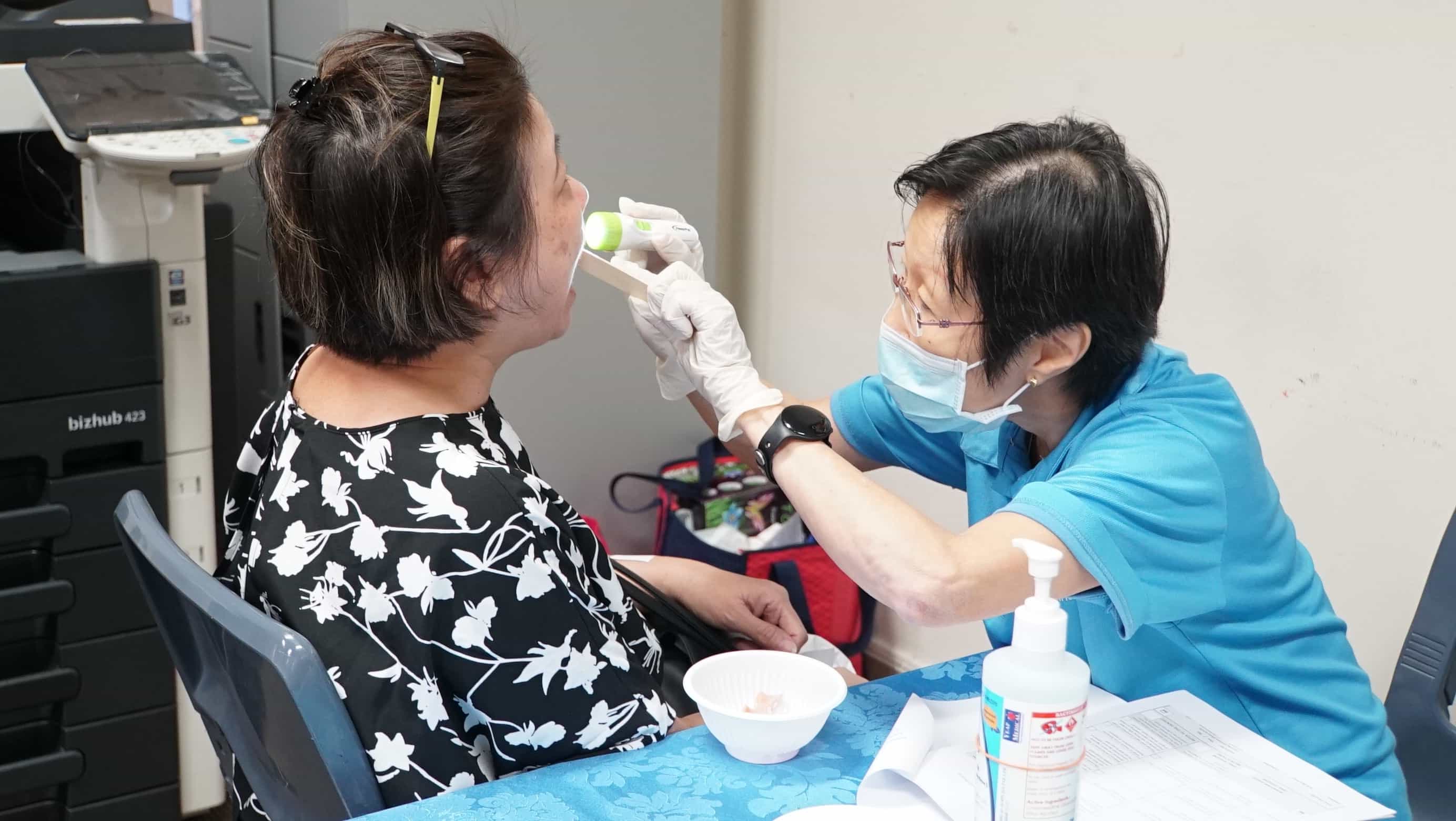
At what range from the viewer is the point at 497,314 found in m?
1.23

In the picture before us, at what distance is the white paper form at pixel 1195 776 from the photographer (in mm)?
958

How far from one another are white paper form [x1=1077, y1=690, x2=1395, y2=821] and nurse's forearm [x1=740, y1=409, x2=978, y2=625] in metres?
0.16

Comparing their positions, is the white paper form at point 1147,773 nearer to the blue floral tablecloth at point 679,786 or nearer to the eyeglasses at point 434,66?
the blue floral tablecloth at point 679,786

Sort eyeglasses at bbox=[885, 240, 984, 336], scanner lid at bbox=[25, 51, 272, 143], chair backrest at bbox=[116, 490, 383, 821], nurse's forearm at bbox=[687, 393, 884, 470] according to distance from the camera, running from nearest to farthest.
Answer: chair backrest at bbox=[116, 490, 383, 821] < eyeglasses at bbox=[885, 240, 984, 336] < nurse's forearm at bbox=[687, 393, 884, 470] < scanner lid at bbox=[25, 51, 272, 143]

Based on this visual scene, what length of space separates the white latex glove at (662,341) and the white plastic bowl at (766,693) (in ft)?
1.27

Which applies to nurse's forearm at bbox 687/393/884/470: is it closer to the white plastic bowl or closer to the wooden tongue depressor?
the wooden tongue depressor

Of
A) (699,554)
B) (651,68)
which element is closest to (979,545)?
(699,554)

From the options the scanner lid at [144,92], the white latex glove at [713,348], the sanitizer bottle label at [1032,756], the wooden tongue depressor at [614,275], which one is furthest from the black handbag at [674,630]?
the scanner lid at [144,92]

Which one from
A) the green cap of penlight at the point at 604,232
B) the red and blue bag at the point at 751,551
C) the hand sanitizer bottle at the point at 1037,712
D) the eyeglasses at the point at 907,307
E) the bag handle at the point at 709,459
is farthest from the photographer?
the bag handle at the point at 709,459

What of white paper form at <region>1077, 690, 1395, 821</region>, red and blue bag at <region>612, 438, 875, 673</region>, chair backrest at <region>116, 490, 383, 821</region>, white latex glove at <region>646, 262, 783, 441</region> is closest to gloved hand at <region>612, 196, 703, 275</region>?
white latex glove at <region>646, 262, 783, 441</region>

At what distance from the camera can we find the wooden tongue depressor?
1.38 m

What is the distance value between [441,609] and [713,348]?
449mm

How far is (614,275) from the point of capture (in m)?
1.42

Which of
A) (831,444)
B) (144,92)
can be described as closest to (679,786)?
(831,444)
